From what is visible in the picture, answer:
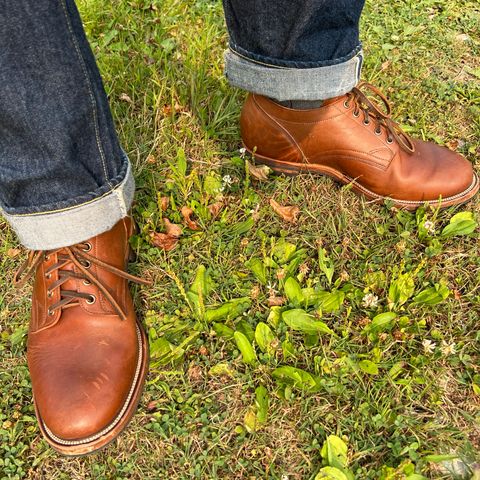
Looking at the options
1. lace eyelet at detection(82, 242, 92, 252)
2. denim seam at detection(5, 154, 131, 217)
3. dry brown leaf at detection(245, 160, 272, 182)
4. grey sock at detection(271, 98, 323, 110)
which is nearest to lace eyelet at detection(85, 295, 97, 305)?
lace eyelet at detection(82, 242, 92, 252)

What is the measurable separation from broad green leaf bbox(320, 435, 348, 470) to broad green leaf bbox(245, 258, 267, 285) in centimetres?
58

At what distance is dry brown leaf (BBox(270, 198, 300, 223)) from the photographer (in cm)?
195

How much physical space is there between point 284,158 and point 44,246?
3.34ft

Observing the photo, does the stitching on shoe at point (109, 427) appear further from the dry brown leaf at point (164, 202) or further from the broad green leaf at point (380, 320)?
the broad green leaf at point (380, 320)

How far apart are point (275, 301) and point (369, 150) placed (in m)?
0.70

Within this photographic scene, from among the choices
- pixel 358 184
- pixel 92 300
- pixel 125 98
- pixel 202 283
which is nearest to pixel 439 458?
pixel 202 283

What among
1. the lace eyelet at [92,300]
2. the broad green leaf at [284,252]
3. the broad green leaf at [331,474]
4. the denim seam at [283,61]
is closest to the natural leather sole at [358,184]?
the broad green leaf at [284,252]

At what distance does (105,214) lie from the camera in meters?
1.49

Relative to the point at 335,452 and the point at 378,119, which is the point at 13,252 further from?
the point at 378,119

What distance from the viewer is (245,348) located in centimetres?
160

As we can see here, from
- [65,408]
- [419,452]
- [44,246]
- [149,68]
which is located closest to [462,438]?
[419,452]

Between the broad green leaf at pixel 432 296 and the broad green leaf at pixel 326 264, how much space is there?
0.98ft

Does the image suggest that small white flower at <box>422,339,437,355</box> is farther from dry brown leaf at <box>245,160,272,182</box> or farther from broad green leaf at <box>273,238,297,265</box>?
dry brown leaf at <box>245,160,272,182</box>

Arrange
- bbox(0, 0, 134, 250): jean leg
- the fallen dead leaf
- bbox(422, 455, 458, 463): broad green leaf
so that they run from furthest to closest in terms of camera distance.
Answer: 1. the fallen dead leaf
2. bbox(422, 455, 458, 463): broad green leaf
3. bbox(0, 0, 134, 250): jean leg
